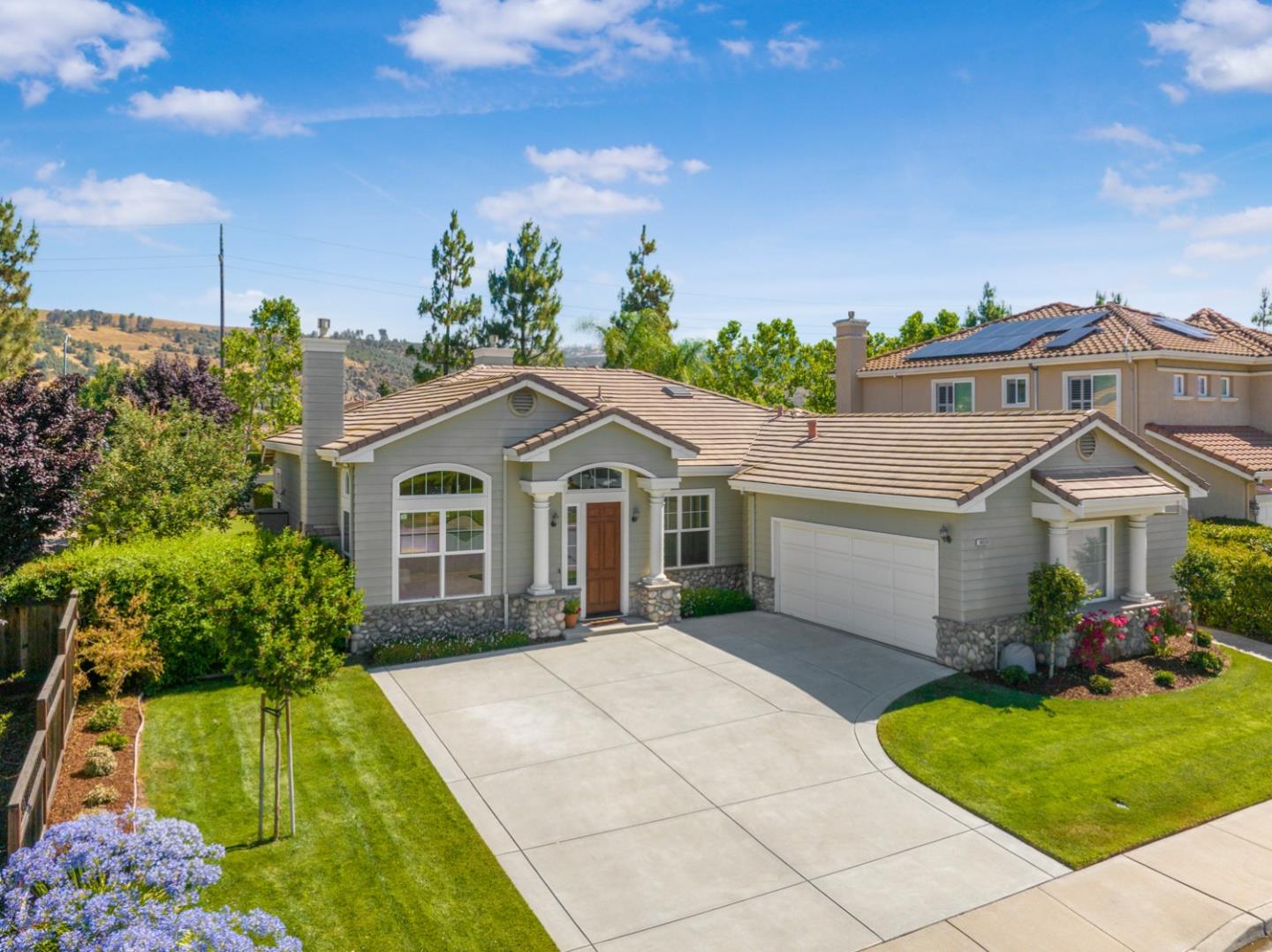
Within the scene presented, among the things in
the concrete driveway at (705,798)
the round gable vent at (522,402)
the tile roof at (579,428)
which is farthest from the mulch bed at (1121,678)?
the round gable vent at (522,402)

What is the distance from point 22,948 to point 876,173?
2070cm

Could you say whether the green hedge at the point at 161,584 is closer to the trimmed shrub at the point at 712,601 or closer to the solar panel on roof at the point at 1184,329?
the trimmed shrub at the point at 712,601

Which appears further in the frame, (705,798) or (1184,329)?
(1184,329)

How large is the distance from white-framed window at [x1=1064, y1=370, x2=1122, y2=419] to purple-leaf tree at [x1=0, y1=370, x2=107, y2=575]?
25925 millimetres

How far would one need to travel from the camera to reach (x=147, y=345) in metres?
98.8

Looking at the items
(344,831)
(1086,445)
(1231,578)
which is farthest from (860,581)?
(344,831)

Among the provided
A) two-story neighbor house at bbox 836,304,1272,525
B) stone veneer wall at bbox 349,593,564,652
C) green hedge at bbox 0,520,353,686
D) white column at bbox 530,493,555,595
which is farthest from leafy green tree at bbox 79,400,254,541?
two-story neighbor house at bbox 836,304,1272,525

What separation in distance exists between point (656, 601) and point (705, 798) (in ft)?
25.0

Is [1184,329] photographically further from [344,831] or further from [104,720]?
[104,720]

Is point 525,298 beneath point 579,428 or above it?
above

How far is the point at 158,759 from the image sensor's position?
10180 millimetres

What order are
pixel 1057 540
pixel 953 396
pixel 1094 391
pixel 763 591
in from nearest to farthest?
pixel 1057 540
pixel 763 591
pixel 1094 391
pixel 953 396

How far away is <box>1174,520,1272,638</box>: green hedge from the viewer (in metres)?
15.2

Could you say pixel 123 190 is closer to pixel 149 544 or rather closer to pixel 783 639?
pixel 149 544
